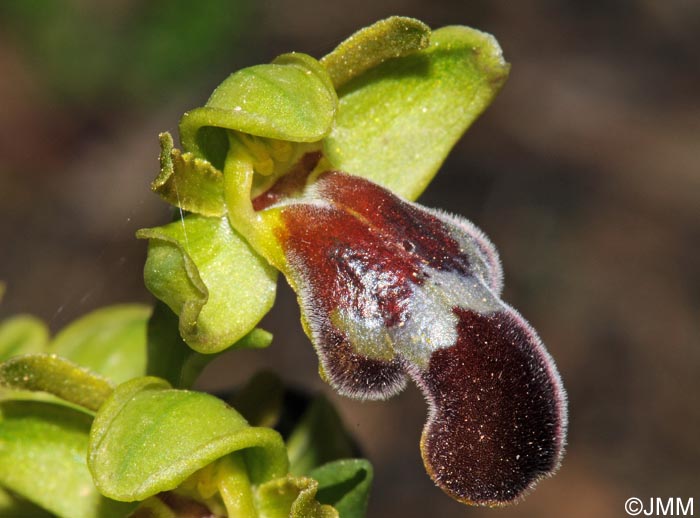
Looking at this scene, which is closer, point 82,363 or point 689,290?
point 82,363

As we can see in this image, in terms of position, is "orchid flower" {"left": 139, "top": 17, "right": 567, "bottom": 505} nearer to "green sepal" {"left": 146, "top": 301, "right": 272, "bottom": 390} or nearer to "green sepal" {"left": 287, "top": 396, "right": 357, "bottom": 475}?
"green sepal" {"left": 146, "top": 301, "right": 272, "bottom": 390}

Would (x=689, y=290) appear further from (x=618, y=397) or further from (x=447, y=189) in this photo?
(x=447, y=189)

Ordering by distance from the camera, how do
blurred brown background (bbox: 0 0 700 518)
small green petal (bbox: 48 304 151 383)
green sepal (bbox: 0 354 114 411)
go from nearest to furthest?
green sepal (bbox: 0 354 114 411) < small green petal (bbox: 48 304 151 383) < blurred brown background (bbox: 0 0 700 518)

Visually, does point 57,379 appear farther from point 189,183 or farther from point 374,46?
point 374,46

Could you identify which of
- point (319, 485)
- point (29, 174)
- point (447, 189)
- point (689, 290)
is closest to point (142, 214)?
point (29, 174)

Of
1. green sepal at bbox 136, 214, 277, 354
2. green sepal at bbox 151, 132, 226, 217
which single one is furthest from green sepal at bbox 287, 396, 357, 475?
green sepal at bbox 151, 132, 226, 217

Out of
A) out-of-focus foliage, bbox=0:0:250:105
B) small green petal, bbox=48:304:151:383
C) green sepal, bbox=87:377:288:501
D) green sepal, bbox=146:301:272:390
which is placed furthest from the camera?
out-of-focus foliage, bbox=0:0:250:105

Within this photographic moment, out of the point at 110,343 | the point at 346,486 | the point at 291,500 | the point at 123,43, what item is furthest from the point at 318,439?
the point at 123,43
